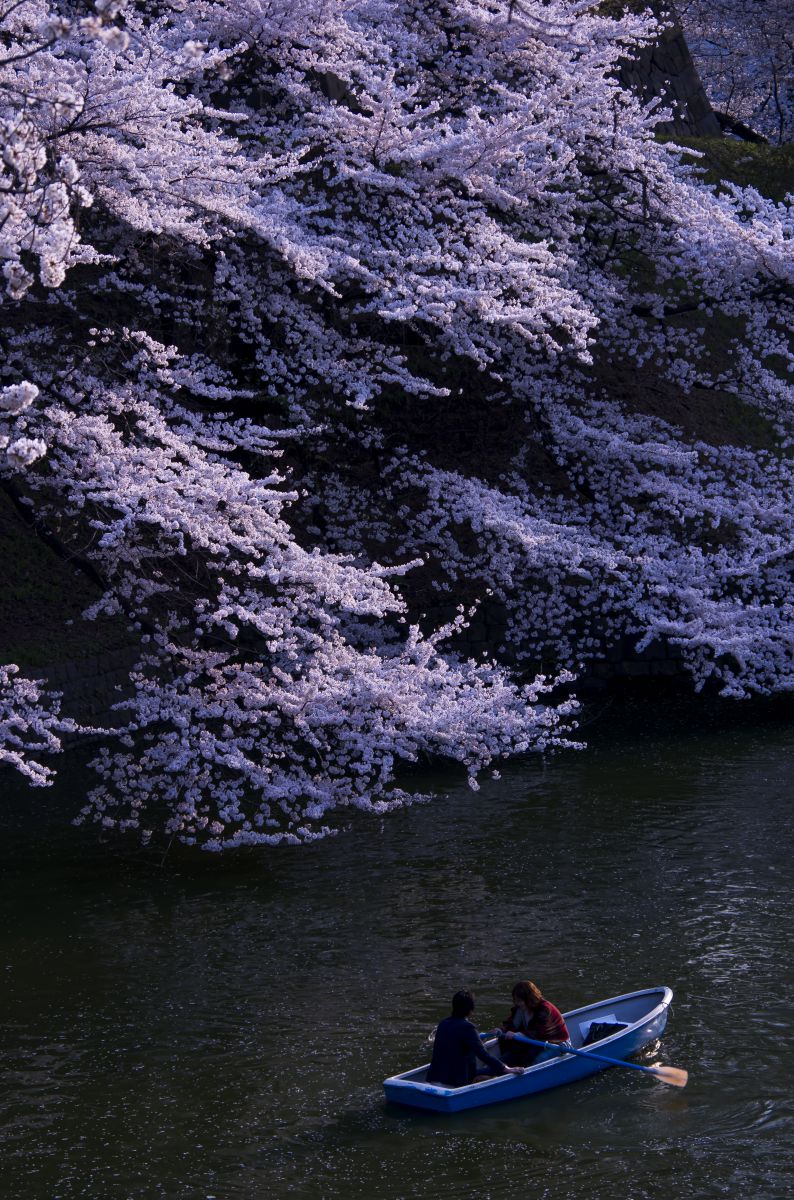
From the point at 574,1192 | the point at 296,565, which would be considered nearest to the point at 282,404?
the point at 296,565

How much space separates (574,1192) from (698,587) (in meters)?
12.0

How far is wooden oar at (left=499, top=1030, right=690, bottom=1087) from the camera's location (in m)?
9.41

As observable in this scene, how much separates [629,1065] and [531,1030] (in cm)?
68

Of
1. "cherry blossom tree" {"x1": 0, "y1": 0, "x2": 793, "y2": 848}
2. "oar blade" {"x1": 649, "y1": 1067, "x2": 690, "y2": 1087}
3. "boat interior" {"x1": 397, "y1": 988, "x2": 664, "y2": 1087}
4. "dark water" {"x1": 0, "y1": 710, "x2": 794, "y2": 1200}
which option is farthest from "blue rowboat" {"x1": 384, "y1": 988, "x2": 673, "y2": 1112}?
"cherry blossom tree" {"x1": 0, "y1": 0, "x2": 793, "y2": 848}

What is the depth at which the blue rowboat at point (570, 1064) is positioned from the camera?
904 centimetres

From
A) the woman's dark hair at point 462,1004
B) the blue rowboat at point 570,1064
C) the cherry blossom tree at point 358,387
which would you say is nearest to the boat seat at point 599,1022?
the blue rowboat at point 570,1064

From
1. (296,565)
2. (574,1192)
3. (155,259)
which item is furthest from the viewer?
(155,259)

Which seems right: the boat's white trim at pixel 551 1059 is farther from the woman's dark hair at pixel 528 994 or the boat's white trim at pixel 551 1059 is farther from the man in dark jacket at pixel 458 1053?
the woman's dark hair at pixel 528 994

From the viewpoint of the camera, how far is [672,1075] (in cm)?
944

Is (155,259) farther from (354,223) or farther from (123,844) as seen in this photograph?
(123,844)

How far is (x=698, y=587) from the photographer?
19156 millimetres

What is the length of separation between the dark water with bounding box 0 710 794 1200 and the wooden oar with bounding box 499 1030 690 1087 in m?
0.10

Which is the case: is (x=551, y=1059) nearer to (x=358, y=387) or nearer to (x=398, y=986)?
(x=398, y=986)

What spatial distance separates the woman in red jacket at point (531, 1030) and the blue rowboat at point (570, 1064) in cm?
11
